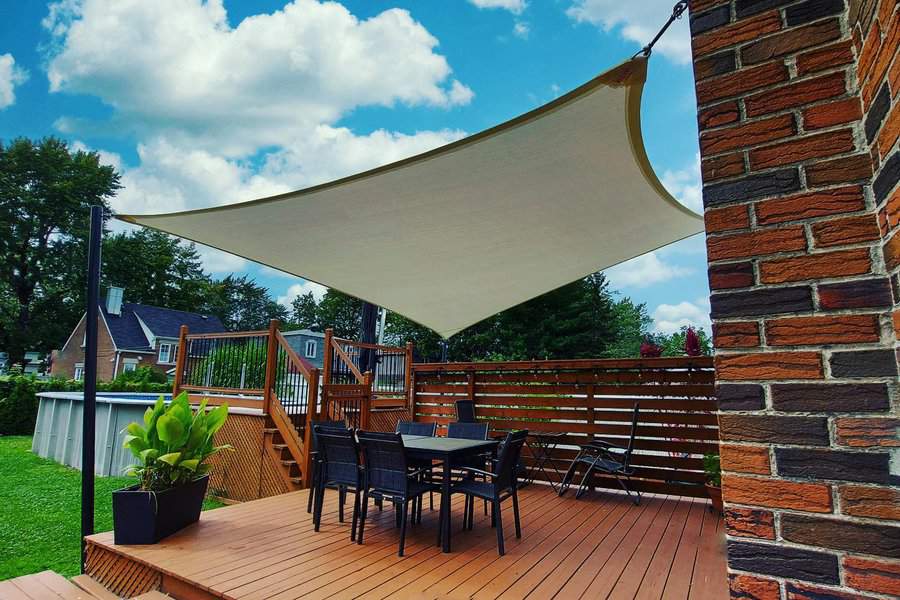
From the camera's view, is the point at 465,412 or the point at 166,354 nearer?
the point at 465,412

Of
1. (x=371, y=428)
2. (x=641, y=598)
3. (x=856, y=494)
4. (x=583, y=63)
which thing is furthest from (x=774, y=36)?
(x=583, y=63)

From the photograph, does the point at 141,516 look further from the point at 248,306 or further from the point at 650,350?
the point at 248,306

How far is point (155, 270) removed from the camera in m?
30.7

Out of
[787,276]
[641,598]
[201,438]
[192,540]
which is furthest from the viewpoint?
[201,438]

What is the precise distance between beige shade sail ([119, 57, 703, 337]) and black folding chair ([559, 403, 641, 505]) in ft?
6.10

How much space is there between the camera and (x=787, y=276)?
98 cm

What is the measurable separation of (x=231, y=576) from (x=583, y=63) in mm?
10239

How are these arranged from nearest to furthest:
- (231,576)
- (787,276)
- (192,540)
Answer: (787,276)
(231,576)
(192,540)

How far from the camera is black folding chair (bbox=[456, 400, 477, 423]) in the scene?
624cm

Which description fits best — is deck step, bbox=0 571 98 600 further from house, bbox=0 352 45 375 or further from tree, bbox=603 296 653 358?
house, bbox=0 352 45 375

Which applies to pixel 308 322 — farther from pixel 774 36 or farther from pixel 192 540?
pixel 774 36

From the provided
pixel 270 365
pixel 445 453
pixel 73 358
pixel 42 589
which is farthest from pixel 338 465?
pixel 73 358

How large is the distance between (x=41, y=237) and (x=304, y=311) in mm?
20199

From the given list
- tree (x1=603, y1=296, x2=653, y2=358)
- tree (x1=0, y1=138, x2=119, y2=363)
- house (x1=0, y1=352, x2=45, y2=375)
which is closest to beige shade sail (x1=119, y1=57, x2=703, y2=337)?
tree (x1=603, y1=296, x2=653, y2=358)
